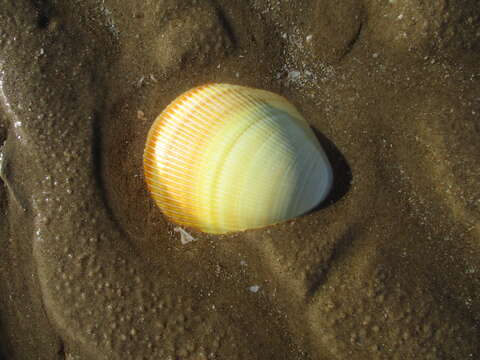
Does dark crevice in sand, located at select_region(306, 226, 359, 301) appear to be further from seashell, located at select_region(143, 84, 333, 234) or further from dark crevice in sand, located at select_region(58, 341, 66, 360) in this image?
dark crevice in sand, located at select_region(58, 341, 66, 360)

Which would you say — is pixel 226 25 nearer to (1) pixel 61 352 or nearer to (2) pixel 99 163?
(2) pixel 99 163

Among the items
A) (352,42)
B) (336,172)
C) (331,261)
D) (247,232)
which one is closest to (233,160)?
(247,232)

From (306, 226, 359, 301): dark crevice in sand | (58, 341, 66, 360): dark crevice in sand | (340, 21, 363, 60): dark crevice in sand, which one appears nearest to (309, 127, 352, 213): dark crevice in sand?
(306, 226, 359, 301): dark crevice in sand

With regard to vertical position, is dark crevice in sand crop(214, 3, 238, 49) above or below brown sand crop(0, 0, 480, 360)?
above

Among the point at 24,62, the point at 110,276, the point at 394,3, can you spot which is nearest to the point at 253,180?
the point at 110,276

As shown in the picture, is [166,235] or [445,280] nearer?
[445,280]

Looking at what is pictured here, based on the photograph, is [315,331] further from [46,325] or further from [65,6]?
[65,6]
